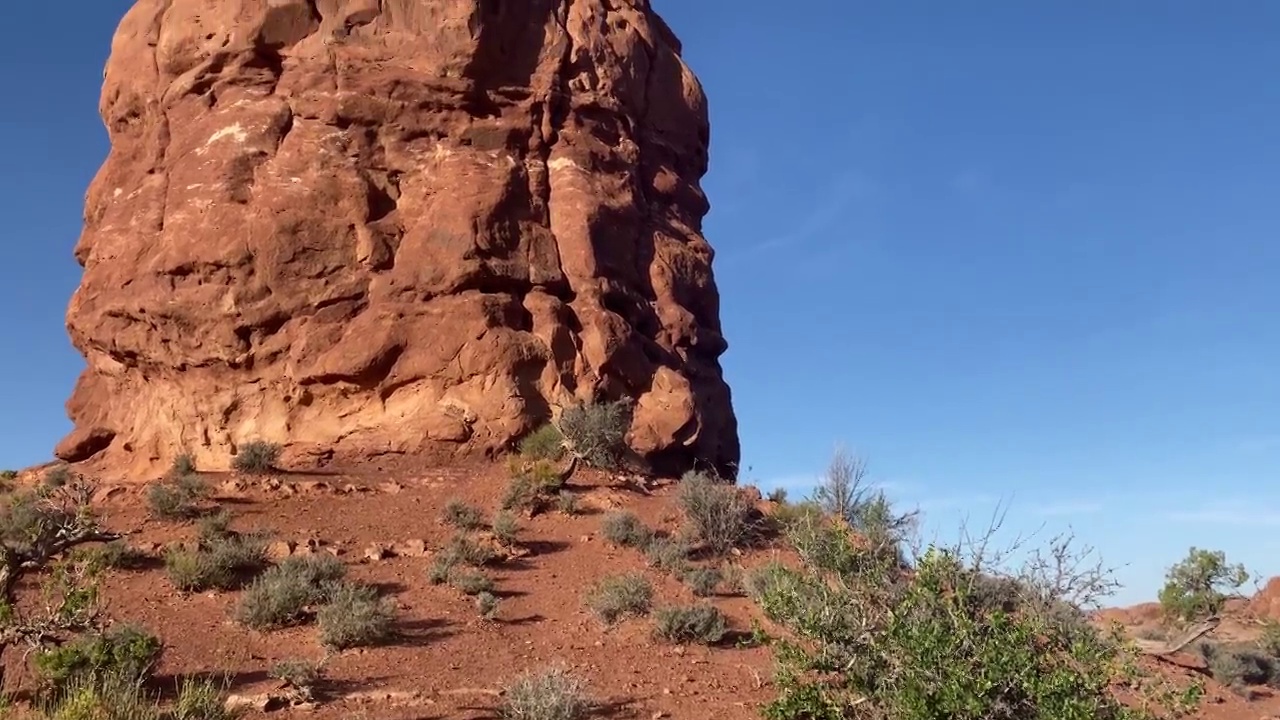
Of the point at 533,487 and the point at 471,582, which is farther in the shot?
the point at 533,487

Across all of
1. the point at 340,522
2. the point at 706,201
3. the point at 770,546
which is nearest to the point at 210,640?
the point at 340,522

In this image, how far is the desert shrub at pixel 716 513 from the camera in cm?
1399

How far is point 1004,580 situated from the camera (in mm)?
7254

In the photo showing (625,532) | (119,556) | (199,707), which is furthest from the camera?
(625,532)

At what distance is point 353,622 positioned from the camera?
9.22 m

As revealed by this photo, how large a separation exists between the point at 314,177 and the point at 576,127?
18.4ft

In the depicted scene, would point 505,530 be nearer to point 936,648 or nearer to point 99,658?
point 99,658

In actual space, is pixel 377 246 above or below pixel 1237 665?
above

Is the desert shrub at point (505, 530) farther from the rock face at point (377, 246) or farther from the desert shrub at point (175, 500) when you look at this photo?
the desert shrub at point (175, 500)

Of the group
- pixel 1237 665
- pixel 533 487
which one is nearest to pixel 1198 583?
pixel 1237 665

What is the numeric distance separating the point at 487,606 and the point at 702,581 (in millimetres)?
2918

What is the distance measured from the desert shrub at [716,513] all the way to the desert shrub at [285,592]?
214 inches

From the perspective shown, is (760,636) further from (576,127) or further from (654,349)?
(576,127)

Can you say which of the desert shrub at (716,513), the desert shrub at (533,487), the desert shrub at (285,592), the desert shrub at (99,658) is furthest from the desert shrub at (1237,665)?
the desert shrub at (99,658)
